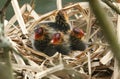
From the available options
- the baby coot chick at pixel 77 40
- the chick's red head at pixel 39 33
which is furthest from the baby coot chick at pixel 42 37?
the baby coot chick at pixel 77 40

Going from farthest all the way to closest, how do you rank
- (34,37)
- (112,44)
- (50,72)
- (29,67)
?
(34,37) < (29,67) < (50,72) < (112,44)

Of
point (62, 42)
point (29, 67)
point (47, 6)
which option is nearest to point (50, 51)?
point (62, 42)

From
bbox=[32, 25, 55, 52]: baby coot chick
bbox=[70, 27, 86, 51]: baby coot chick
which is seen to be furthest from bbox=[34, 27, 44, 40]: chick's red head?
bbox=[70, 27, 86, 51]: baby coot chick

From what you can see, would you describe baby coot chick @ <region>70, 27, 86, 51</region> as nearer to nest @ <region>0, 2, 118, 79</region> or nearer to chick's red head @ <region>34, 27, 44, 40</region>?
nest @ <region>0, 2, 118, 79</region>

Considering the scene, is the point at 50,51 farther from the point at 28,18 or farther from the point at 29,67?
the point at 28,18

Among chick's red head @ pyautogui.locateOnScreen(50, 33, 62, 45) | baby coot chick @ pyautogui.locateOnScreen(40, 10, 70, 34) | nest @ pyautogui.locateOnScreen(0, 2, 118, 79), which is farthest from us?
baby coot chick @ pyautogui.locateOnScreen(40, 10, 70, 34)

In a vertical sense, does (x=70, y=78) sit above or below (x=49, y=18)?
below

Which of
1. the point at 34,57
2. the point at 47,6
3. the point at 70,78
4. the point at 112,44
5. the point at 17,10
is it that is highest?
the point at 47,6

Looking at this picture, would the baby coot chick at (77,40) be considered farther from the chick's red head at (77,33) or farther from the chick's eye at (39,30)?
the chick's eye at (39,30)
